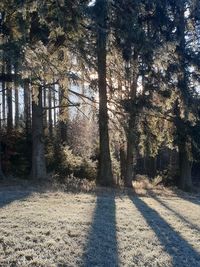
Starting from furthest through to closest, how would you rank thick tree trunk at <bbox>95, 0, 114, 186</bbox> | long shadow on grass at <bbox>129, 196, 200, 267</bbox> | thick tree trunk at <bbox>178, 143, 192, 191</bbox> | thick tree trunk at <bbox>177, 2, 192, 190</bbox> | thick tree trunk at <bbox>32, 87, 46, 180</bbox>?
thick tree trunk at <bbox>178, 143, 192, 191</bbox> < thick tree trunk at <bbox>177, 2, 192, 190</bbox> < thick tree trunk at <bbox>95, 0, 114, 186</bbox> < thick tree trunk at <bbox>32, 87, 46, 180</bbox> < long shadow on grass at <bbox>129, 196, 200, 267</bbox>

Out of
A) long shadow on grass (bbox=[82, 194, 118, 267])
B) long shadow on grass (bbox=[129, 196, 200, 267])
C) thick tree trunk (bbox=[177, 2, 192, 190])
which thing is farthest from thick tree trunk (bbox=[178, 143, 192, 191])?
long shadow on grass (bbox=[82, 194, 118, 267])

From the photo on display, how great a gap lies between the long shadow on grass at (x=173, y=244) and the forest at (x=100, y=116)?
23 mm

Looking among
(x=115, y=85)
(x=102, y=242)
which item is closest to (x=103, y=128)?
(x=115, y=85)

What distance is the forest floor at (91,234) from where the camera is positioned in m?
6.51

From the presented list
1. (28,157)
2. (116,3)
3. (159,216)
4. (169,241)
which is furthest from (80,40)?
(28,157)

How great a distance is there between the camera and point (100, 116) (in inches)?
702

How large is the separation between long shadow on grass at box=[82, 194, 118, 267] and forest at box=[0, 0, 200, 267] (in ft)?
0.07

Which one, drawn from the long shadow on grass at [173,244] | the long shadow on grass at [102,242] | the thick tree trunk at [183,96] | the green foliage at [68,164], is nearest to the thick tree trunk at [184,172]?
the thick tree trunk at [183,96]

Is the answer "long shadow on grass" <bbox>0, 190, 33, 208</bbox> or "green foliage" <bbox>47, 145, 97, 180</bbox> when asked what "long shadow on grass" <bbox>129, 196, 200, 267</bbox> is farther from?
"green foliage" <bbox>47, 145, 97, 180</bbox>

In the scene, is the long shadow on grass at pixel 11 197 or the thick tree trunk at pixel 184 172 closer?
the long shadow on grass at pixel 11 197

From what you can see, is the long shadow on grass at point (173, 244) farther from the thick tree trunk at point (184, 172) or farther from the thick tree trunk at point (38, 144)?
the thick tree trunk at point (184, 172)

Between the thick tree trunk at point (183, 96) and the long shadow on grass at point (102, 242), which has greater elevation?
the thick tree trunk at point (183, 96)

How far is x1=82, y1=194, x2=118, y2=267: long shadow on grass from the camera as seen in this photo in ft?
21.3

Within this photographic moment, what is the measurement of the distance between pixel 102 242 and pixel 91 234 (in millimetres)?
424
